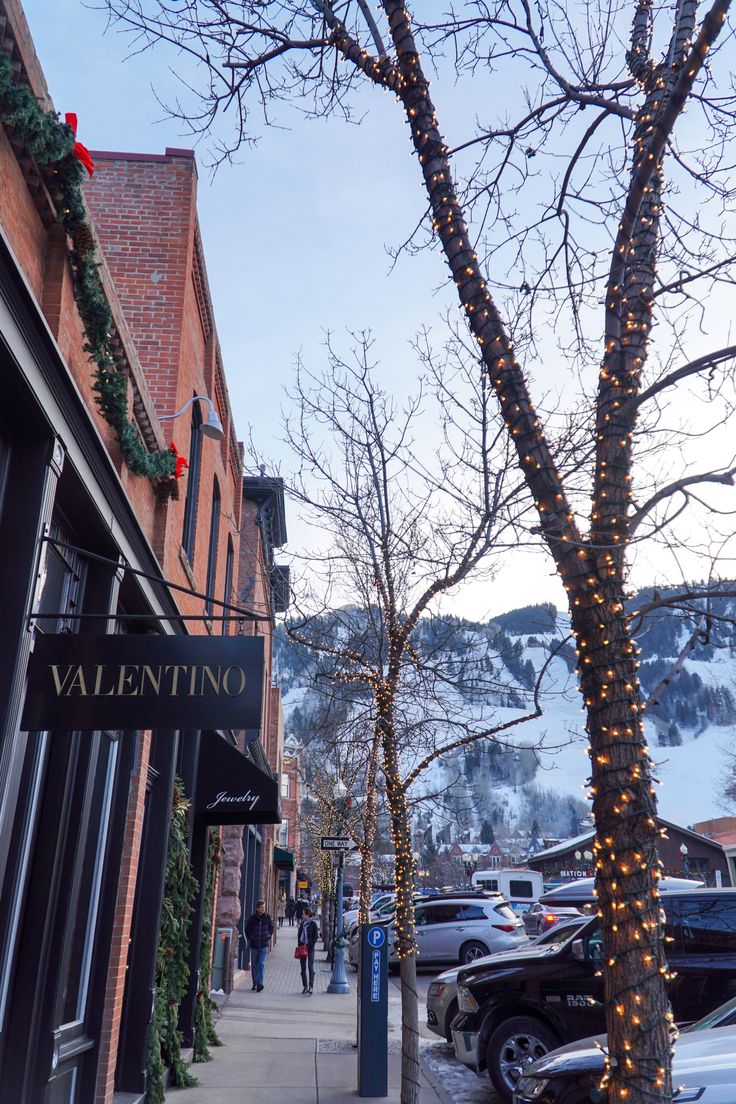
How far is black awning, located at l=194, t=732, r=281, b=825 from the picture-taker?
37.1ft

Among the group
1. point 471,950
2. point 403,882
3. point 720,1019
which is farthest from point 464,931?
point 720,1019

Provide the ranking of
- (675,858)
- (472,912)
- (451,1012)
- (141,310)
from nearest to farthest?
(141,310) < (451,1012) < (472,912) < (675,858)

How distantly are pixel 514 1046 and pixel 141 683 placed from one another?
698 cm

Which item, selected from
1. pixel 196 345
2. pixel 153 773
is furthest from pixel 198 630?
pixel 196 345

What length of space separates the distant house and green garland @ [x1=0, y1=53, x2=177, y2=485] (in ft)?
152

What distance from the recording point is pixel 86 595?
6.43 m

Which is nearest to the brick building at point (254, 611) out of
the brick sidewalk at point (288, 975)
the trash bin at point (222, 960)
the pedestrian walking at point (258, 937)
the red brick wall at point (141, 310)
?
the trash bin at point (222, 960)

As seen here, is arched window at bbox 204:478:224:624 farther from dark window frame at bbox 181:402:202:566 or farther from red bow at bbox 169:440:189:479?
red bow at bbox 169:440:189:479

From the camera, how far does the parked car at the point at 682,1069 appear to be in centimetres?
494

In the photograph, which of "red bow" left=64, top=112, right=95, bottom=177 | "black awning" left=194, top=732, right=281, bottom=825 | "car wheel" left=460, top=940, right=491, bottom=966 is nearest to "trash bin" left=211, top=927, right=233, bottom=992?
"car wheel" left=460, top=940, right=491, bottom=966

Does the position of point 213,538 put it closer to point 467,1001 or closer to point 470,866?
point 467,1001

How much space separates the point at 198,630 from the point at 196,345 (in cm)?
359

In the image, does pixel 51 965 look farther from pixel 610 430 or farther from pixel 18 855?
pixel 610 430

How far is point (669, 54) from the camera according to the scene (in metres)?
4.90
